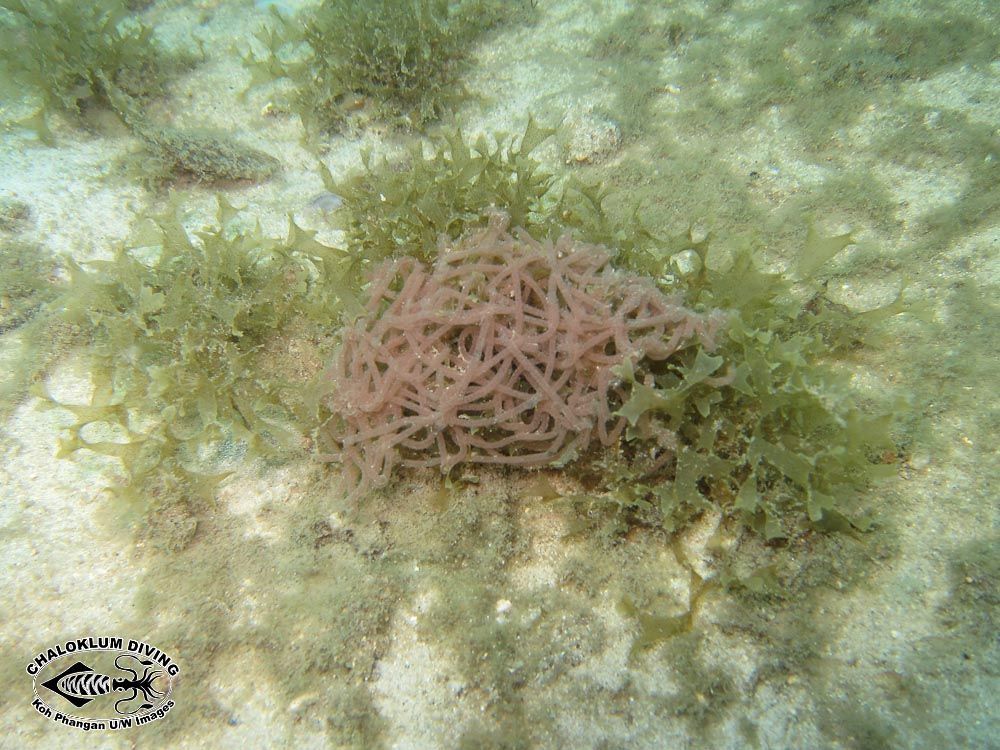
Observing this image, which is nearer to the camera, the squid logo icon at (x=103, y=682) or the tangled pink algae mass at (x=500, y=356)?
the squid logo icon at (x=103, y=682)

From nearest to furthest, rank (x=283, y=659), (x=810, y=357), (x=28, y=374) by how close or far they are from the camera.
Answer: (x=283, y=659)
(x=810, y=357)
(x=28, y=374)

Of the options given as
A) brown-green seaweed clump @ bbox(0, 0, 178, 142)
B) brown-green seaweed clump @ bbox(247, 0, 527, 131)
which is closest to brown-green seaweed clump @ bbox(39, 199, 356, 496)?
brown-green seaweed clump @ bbox(247, 0, 527, 131)

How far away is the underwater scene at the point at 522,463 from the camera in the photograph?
7.04 feet

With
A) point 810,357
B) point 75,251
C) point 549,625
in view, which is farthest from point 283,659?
point 75,251

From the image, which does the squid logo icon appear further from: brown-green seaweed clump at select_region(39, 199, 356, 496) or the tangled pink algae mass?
the tangled pink algae mass

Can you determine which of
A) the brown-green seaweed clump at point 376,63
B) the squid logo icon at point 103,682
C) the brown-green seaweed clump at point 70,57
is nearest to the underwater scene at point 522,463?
the squid logo icon at point 103,682

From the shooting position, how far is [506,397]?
251 centimetres

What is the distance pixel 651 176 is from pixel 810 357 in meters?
1.96

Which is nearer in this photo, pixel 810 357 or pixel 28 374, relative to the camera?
pixel 810 357

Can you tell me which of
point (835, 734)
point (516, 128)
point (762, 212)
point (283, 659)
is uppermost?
point (516, 128)

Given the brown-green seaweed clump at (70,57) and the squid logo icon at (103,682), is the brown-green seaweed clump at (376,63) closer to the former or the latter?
the brown-green seaweed clump at (70,57)

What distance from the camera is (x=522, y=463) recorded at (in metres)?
2.54

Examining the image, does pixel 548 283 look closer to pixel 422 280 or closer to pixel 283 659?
pixel 422 280

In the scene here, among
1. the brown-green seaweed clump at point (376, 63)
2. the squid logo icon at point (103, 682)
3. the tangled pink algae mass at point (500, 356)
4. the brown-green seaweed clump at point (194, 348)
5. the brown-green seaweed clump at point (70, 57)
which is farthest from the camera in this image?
the brown-green seaweed clump at point (376, 63)
